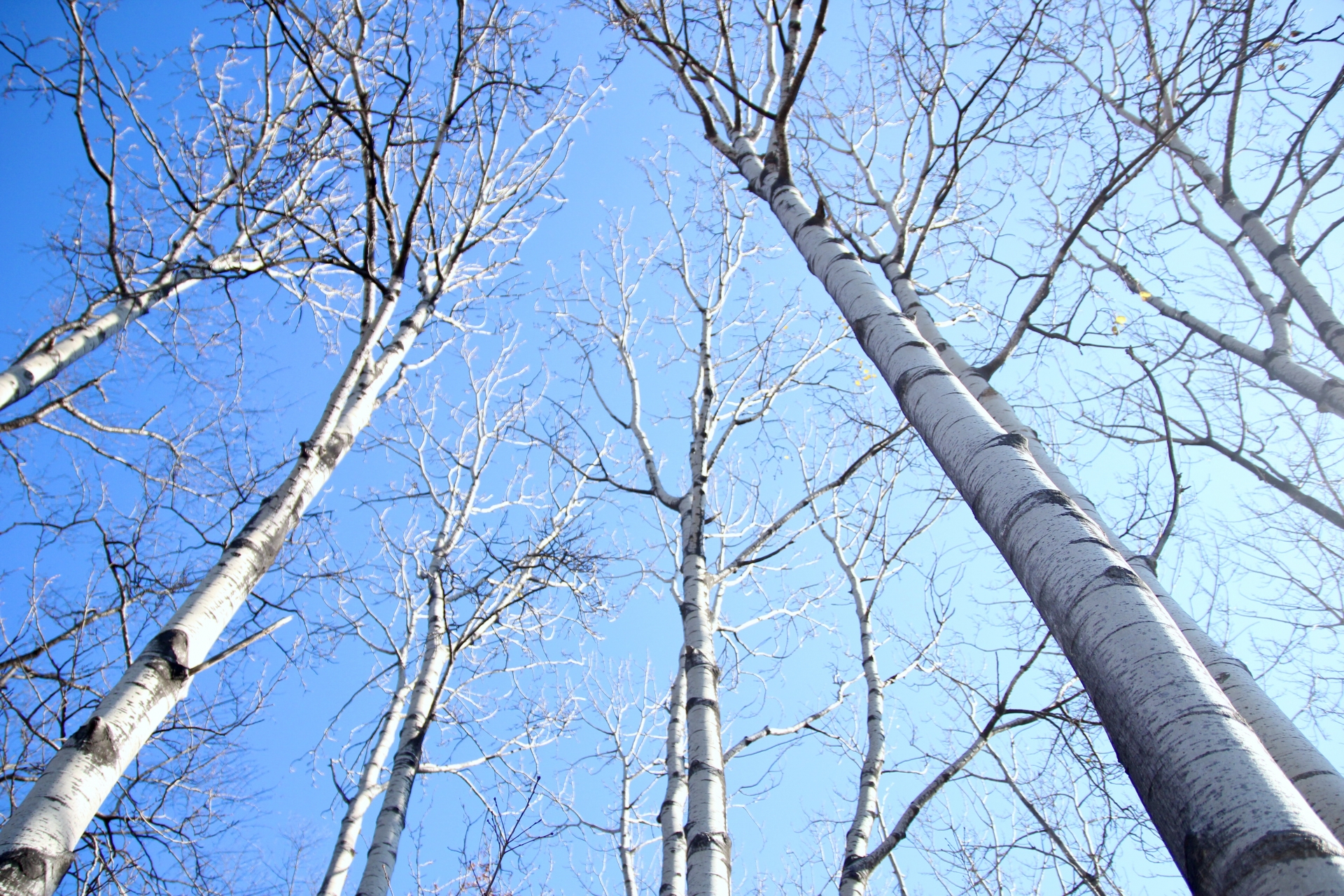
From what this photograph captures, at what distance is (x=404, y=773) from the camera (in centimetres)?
404

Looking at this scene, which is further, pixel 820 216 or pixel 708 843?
pixel 820 216

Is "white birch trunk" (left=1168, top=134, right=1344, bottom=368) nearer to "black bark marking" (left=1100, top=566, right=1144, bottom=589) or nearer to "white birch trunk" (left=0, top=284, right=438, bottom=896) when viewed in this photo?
"black bark marking" (left=1100, top=566, right=1144, bottom=589)

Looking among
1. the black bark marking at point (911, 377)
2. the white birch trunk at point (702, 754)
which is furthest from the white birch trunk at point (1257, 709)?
the white birch trunk at point (702, 754)

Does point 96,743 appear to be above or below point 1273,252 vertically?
below

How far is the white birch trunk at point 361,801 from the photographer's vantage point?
4660 mm

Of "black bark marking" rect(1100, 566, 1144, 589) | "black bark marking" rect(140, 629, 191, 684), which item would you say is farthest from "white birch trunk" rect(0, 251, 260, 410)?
"black bark marking" rect(1100, 566, 1144, 589)

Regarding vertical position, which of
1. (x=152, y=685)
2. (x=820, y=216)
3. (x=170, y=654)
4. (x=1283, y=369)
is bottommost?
(x=152, y=685)

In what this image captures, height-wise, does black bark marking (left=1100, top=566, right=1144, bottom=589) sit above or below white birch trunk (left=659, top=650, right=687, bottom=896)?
below

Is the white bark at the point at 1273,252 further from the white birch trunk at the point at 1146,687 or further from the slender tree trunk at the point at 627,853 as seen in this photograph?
the slender tree trunk at the point at 627,853

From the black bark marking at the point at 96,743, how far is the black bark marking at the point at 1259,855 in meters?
2.55

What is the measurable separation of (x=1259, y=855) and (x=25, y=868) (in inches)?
97.0

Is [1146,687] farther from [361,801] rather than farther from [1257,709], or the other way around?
[361,801]

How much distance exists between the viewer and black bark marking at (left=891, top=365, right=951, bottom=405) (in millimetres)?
2066

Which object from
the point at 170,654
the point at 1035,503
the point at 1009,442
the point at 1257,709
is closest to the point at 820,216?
the point at 1009,442
